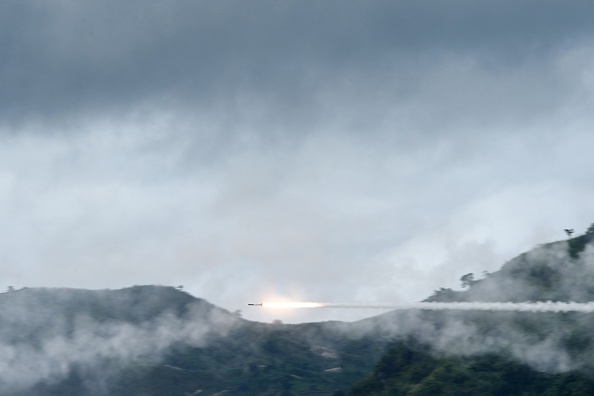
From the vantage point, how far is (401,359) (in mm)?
199750

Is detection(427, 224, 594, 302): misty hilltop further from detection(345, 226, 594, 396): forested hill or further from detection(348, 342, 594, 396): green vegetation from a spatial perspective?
detection(348, 342, 594, 396): green vegetation

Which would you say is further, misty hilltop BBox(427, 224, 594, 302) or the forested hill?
misty hilltop BBox(427, 224, 594, 302)

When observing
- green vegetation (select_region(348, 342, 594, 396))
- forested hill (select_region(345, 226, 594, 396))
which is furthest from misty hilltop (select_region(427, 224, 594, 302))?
green vegetation (select_region(348, 342, 594, 396))

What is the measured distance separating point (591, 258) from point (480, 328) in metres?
28.3

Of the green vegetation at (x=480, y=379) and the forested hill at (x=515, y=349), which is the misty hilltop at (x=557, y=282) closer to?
the forested hill at (x=515, y=349)

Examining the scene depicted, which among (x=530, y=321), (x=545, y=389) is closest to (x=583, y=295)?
(x=530, y=321)

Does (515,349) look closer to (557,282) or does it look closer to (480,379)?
(480,379)

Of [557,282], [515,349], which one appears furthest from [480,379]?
[557,282]

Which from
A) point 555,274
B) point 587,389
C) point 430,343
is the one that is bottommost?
point 587,389

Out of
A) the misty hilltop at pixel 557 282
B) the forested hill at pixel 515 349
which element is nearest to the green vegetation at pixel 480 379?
the forested hill at pixel 515 349

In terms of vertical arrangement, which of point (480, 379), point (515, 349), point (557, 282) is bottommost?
point (480, 379)

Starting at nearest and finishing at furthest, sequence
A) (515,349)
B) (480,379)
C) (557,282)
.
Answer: (480,379) < (515,349) < (557,282)

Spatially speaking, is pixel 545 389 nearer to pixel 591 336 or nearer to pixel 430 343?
pixel 591 336

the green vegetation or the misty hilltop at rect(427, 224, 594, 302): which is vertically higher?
the misty hilltop at rect(427, 224, 594, 302)
